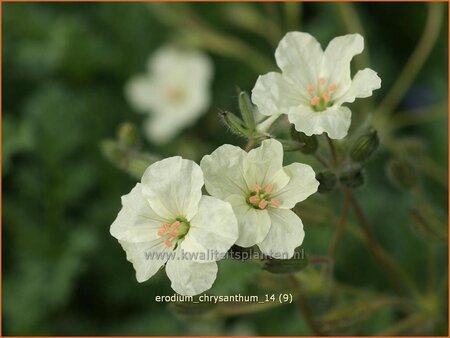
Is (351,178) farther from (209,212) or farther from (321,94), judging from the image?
(209,212)

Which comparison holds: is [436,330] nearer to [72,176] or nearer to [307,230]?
[307,230]

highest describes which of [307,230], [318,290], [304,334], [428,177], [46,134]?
[46,134]

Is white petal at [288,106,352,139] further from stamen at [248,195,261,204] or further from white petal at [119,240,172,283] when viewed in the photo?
white petal at [119,240,172,283]

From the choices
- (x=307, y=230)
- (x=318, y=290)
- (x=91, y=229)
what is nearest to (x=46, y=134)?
(x=91, y=229)

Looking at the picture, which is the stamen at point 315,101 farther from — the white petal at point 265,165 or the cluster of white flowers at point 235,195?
the white petal at point 265,165

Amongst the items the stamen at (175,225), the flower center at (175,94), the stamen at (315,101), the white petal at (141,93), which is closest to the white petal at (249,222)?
the stamen at (175,225)

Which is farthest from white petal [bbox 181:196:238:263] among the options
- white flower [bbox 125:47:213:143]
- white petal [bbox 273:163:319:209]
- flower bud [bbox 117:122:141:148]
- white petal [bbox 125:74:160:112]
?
white petal [bbox 125:74:160:112]

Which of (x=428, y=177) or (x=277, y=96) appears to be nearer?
(x=277, y=96)

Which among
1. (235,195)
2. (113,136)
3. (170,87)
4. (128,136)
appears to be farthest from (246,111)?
(170,87)
